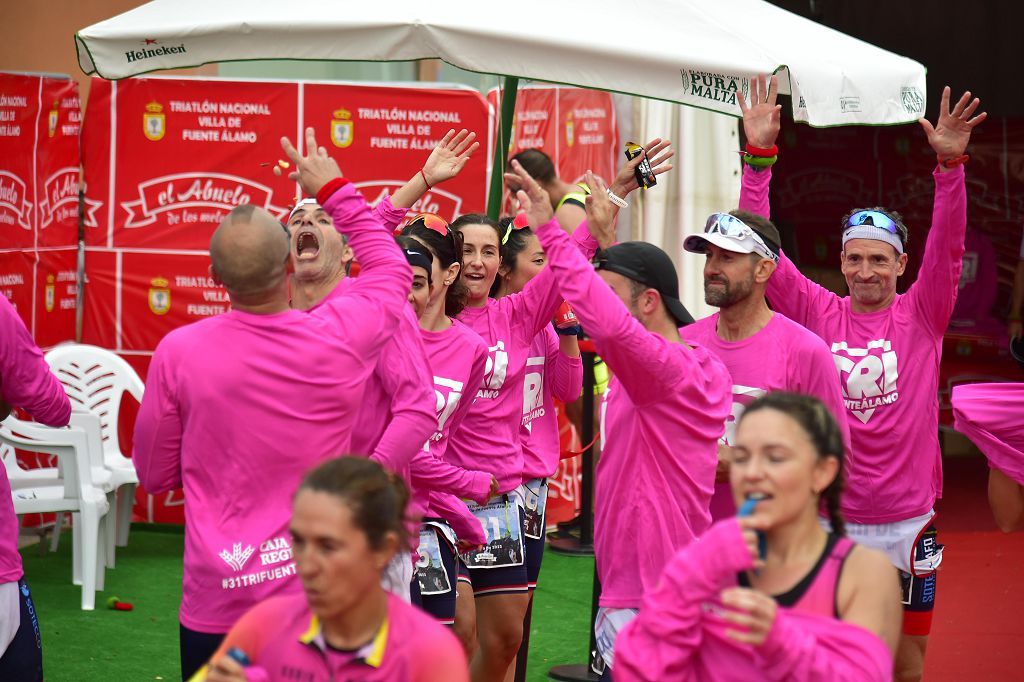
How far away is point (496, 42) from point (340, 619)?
2.96 metres

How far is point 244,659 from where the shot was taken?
3.00m

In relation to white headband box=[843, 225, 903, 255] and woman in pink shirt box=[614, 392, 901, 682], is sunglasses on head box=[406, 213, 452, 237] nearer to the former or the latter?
white headband box=[843, 225, 903, 255]

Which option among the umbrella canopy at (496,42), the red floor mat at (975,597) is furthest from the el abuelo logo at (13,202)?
the red floor mat at (975,597)

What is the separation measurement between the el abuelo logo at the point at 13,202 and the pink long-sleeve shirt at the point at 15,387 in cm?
449

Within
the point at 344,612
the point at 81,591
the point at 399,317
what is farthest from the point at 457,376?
the point at 81,591

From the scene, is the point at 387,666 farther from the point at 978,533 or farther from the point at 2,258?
the point at 978,533

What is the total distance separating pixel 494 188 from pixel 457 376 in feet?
4.92

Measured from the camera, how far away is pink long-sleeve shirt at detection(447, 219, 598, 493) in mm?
5613

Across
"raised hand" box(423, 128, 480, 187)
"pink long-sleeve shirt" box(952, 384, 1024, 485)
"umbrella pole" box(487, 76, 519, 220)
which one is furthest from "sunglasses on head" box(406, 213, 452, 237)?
"pink long-sleeve shirt" box(952, 384, 1024, 485)

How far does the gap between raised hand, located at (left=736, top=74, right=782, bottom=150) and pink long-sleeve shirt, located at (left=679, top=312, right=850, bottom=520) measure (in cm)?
105

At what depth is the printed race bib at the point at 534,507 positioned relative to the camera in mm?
5930

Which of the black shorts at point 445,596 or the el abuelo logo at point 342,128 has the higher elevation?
the el abuelo logo at point 342,128

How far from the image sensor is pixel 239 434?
12.0 feet

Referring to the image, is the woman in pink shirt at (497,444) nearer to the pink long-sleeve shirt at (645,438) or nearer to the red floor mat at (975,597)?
the pink long-sleeve shirt at (645,438)
